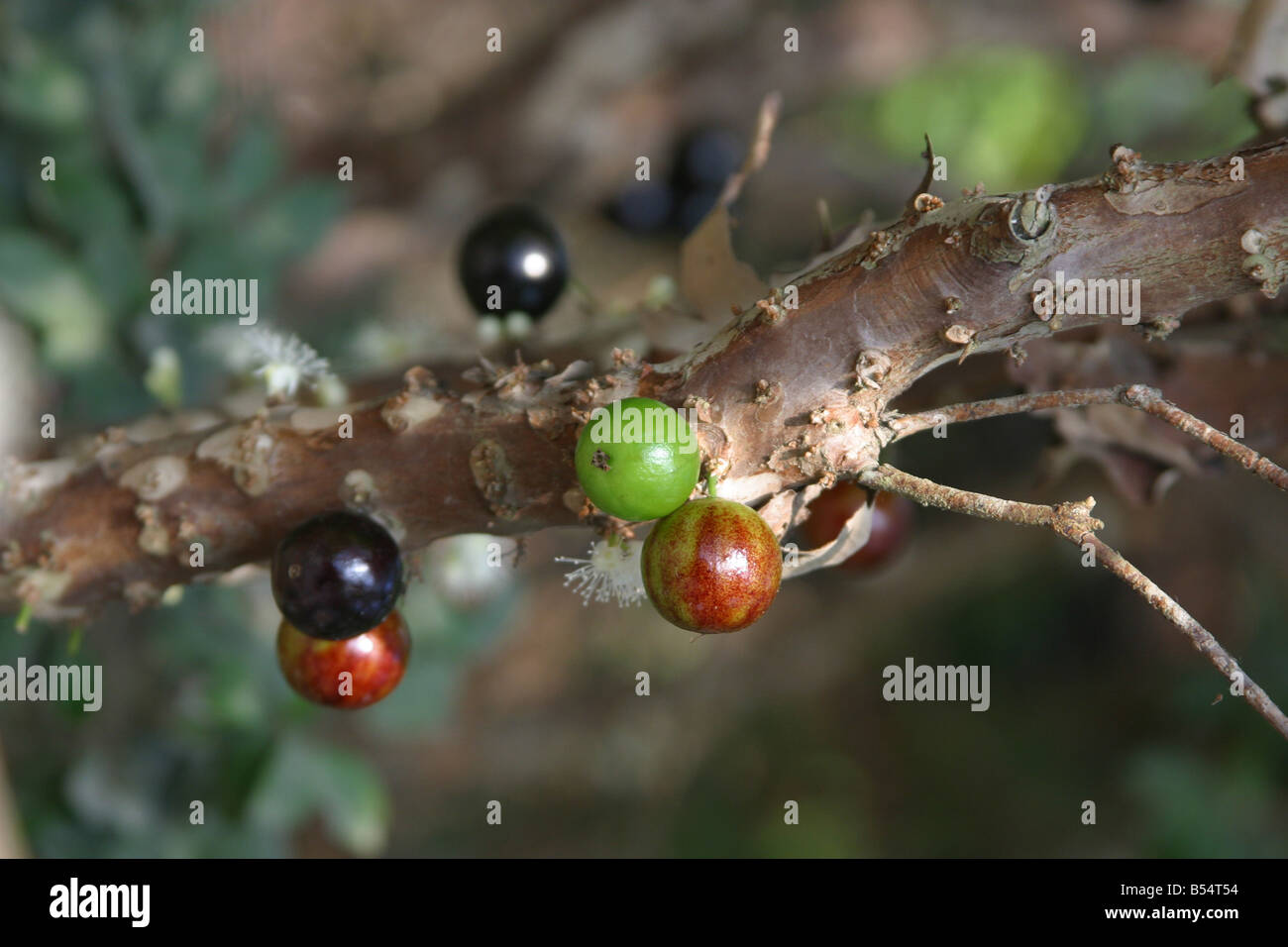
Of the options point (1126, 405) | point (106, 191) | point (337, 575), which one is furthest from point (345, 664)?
point (106, 191)

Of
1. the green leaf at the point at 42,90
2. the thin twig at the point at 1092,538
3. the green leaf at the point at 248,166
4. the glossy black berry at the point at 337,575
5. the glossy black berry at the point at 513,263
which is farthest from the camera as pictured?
the green leaf at the point at 248,166

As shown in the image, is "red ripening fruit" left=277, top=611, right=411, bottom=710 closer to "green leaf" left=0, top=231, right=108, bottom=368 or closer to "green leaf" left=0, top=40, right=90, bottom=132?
"green leaf" left=0, top=231, right=108, bottom=368

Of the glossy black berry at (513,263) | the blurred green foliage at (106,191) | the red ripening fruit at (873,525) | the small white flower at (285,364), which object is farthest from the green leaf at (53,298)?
the red ripening fruit at (873,525)

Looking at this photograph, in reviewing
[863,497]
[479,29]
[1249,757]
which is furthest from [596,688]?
[863,497]

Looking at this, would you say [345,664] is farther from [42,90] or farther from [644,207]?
[644,207]

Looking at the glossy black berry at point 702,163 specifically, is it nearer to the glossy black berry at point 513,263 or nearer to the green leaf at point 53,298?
the glossy black berry at point 513,263

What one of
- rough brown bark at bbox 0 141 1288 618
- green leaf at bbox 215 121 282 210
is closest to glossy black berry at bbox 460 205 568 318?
rough brown bark at bbox 0 141 1288 618

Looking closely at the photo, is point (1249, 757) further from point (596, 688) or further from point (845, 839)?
point (596, 688)

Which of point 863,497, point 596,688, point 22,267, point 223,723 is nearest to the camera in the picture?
point 863,497
